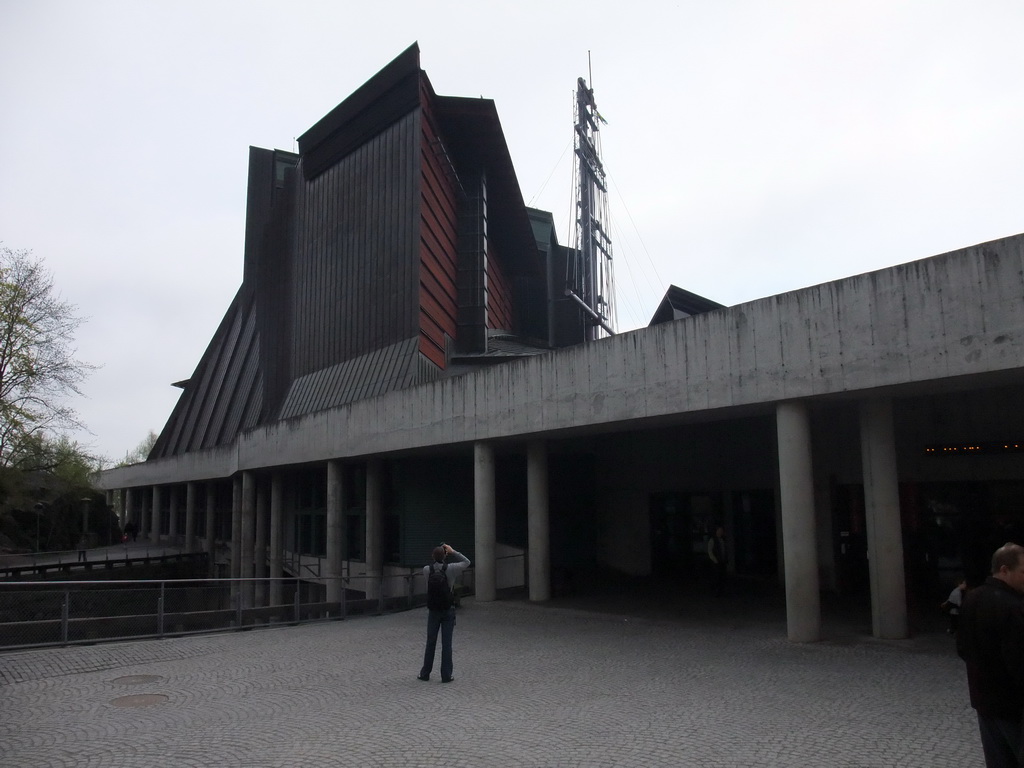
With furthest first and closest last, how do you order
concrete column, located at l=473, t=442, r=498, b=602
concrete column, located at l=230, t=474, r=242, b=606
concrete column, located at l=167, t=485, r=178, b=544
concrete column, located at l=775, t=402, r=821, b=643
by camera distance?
concrete column, located at l=167, t=485, r=178, b=544
concrete column, located at l=230, t=474, r=242, b=606
concrete column, located at l=473, t=442, r=498, b=602
concrete column, located at l=775, t=402, r=821, b=643

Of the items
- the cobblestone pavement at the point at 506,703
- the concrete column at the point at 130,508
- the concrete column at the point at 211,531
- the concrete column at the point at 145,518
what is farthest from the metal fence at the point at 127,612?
the concrete column at the point at 130,508

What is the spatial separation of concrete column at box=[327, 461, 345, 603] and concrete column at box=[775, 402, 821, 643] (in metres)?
16.9

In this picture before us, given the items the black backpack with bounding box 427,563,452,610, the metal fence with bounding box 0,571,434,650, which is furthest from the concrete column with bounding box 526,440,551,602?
the black backpack with bounding box 427,563,452,610

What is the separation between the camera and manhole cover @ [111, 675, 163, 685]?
9875 millimetres

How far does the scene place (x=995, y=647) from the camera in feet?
13.0

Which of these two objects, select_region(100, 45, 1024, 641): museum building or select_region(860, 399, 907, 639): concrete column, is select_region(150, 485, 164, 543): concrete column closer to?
select_region(100, 45, 1024, 641): museum building

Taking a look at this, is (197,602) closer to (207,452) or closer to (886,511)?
(886,511)

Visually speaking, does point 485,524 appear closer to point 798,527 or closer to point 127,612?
point 127,612

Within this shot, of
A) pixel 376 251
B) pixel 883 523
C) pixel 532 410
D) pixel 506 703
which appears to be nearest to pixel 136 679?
pixel 506 703

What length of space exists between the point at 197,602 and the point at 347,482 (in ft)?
35.0

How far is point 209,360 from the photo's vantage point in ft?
179

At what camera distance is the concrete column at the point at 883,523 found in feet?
37.5

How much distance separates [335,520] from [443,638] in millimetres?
17167

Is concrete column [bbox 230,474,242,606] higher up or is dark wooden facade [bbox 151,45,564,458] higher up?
dark wooden facade [bbox 151,45,564,458]
